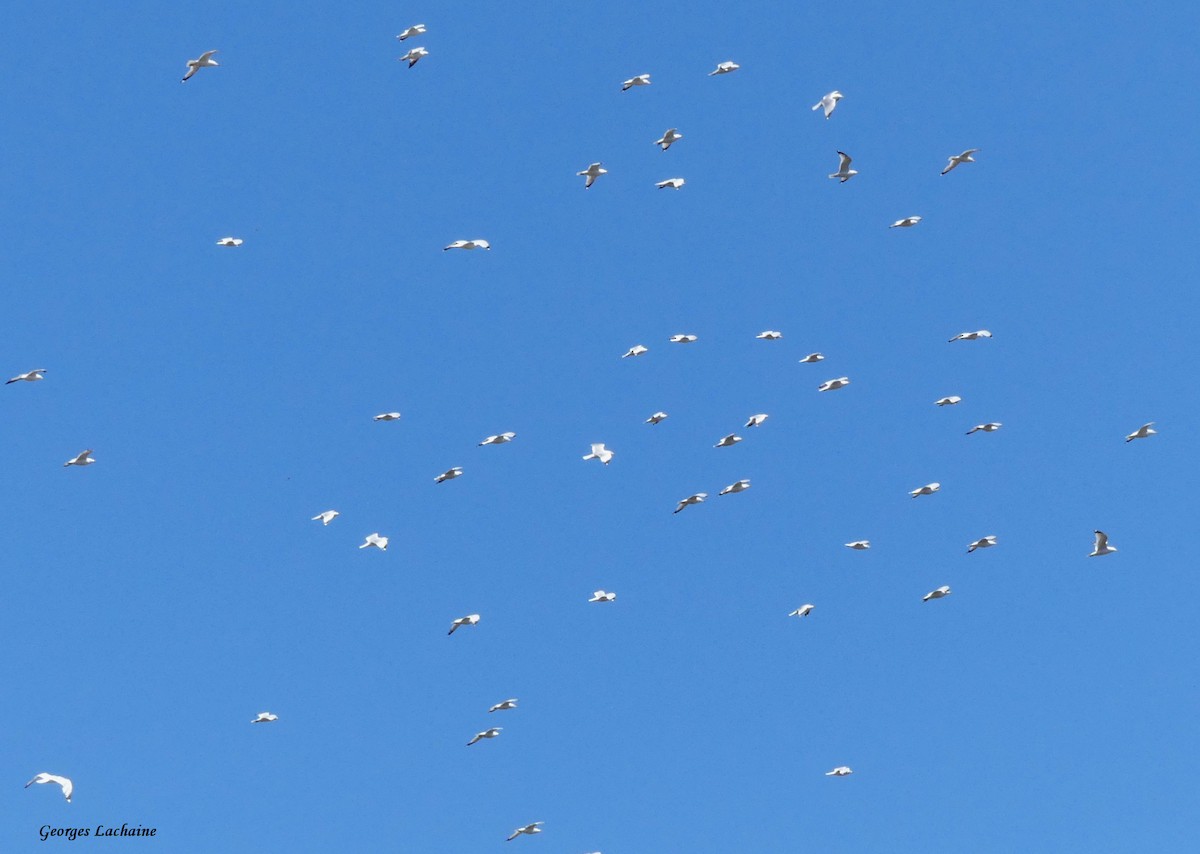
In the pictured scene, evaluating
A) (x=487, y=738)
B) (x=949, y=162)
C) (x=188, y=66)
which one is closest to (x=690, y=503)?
(x=487, y=738)

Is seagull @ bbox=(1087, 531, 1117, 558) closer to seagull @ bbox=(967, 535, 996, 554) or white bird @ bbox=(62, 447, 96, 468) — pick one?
seagull @ bbox=(967, 535, 996, 554)

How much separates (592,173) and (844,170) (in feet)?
34.6

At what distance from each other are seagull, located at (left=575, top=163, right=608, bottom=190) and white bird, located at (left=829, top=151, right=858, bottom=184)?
31.3ft

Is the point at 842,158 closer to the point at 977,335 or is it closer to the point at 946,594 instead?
the point at 977,335

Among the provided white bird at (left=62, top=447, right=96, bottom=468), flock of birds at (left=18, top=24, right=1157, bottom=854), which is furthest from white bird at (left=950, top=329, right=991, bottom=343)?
white bird at (left=62, top=447, right=96, bottom=468)

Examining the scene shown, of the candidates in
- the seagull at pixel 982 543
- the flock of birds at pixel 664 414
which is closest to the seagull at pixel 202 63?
the flock of birds at pixel 664 414

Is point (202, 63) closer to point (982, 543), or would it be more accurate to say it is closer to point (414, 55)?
point (414, 55)

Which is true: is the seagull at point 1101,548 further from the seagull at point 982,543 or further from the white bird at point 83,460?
the white bird at point 83,460

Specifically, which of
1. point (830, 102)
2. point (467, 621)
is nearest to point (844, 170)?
point (830, 102)

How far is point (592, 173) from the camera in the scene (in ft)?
223

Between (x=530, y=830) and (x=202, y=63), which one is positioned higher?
(x=202, y=63)

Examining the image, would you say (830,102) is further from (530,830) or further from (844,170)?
(530,830)

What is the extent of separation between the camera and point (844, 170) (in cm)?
7075

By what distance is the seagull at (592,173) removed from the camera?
67.7 metres
